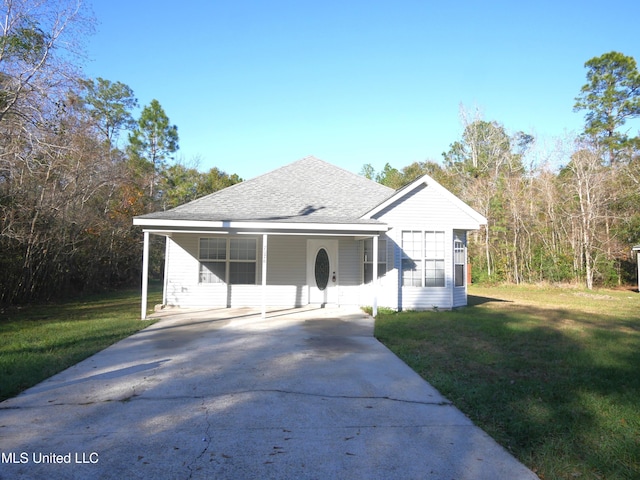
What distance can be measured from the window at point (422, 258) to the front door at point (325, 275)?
2.15 meters

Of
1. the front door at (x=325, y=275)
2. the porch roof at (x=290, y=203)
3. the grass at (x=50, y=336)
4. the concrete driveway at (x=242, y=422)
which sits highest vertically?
the porch roof at (x=290, y=203)

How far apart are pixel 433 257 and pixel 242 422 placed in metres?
9.57

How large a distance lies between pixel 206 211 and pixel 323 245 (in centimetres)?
365

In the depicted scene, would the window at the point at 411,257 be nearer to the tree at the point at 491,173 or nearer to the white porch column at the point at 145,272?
the white porch column at the point at 145,272

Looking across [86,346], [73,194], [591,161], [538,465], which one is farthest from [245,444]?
[591,161]

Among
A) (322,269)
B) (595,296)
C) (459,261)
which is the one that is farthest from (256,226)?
(595,296)

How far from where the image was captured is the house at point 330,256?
12.7 metres

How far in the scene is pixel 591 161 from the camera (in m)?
24.7

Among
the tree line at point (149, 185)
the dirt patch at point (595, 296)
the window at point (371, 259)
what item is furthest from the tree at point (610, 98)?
the window at point (371, 259)

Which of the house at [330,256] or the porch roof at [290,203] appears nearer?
the porch roof at [290,203]

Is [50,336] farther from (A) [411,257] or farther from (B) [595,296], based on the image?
(B) [595,296]

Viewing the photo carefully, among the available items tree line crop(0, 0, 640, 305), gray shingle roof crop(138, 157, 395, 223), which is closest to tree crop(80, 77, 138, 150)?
tree line crop(0, 0, 640, 305)

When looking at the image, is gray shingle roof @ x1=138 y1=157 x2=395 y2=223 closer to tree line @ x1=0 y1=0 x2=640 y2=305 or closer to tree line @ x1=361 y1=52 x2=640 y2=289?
tree line @ x1=0 y1=0 x2=640 y2=305

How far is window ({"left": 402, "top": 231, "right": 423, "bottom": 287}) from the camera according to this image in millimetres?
12734
